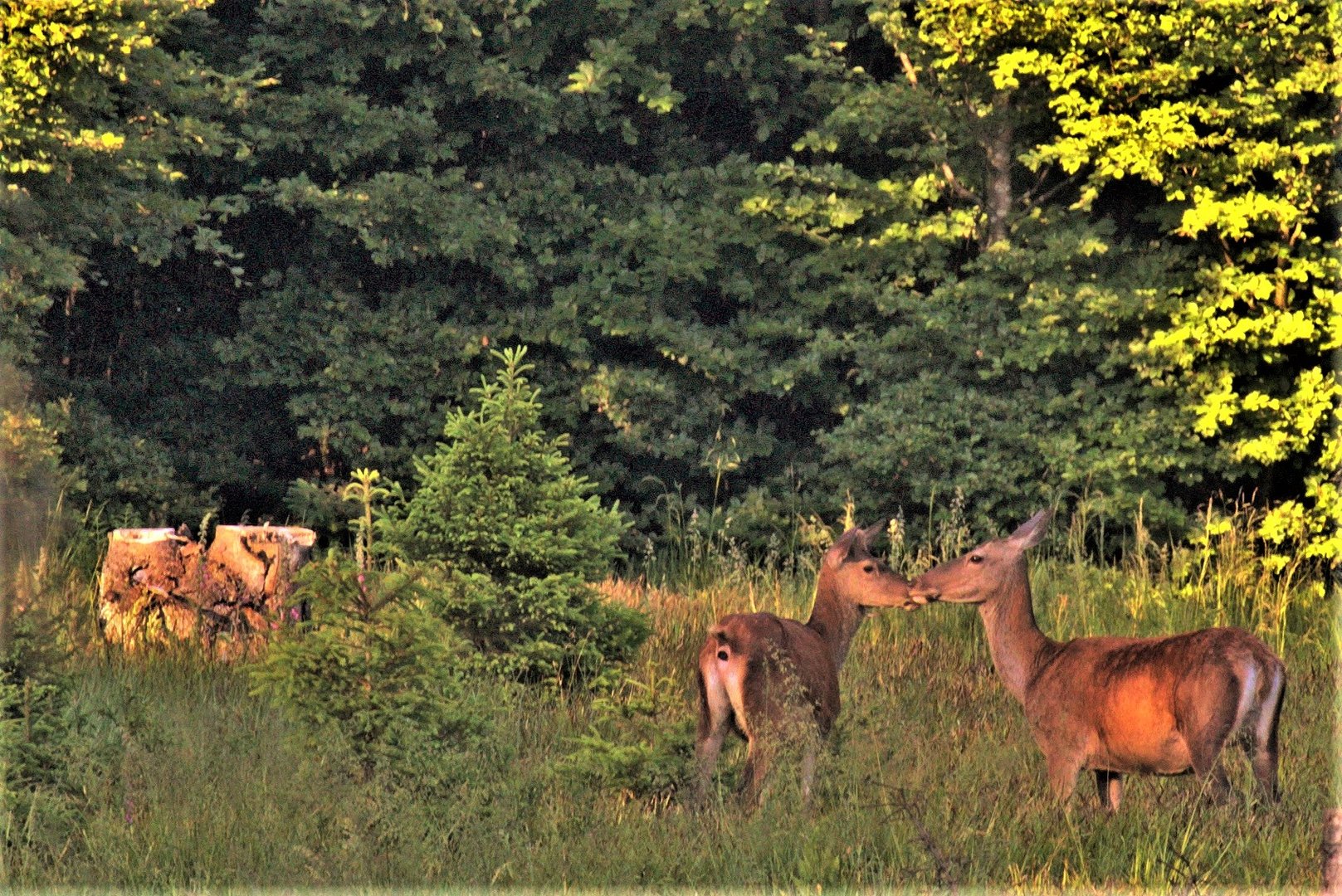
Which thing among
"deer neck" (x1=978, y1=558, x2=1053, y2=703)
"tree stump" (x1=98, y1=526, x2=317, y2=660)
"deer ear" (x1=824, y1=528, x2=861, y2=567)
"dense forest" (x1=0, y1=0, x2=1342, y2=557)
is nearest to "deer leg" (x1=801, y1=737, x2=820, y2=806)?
"deer neck" (x1=978, y1=558, x2=1053, y2=703)

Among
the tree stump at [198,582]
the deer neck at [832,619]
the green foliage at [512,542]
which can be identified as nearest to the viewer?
the deer neck at [832,619]

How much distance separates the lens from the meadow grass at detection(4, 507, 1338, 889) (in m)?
5.62

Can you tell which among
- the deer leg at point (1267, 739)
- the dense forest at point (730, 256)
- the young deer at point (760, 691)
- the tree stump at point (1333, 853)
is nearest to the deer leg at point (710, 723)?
the young deer at point (760, 691)

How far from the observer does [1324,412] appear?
12922 millimetres

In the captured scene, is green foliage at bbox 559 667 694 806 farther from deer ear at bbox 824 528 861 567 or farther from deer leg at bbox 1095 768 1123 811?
deer leg at bbox 1095 768 1123 811

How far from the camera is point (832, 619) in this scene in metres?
7.38

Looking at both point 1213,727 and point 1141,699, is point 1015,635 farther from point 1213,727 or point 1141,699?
point 1213,727

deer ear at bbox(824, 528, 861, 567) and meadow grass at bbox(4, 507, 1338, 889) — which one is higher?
deer ear at bbox(824, 528, 861, 567)

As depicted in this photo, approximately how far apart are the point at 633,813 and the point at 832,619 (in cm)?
159

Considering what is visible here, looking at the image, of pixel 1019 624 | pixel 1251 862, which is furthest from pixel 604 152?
pixel 1251 862

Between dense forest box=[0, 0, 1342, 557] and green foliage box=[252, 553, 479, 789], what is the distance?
7.14 metres

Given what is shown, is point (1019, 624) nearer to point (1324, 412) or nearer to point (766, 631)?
point (766, 631)

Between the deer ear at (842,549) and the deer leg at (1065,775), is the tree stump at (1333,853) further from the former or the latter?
the deer ear at (842,549)

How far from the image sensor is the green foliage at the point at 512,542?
831 cm
